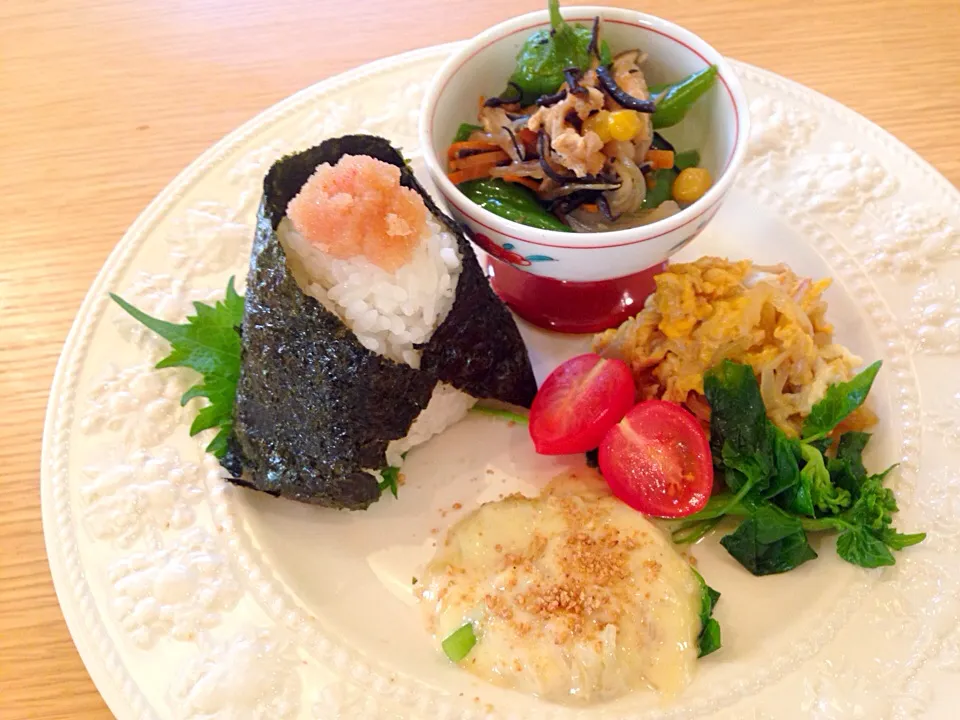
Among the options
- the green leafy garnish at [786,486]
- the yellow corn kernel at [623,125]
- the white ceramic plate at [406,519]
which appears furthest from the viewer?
the yellow corn kernel at [623,125]

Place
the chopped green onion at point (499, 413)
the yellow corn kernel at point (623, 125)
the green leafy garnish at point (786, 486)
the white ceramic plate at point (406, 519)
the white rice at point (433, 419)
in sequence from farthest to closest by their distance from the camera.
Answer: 1. the chopped green onion at point (499, 413)
2. the white rice at point (433, 419)
3. the yellow corn kernel at point (623, 125)
4. the green leafy garnish at point (786, 486)
5. the white ceramic plate at point (406, 519)

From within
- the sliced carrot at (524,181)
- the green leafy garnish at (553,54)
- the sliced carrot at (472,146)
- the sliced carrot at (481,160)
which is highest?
the green leafy garnish at (553,54)

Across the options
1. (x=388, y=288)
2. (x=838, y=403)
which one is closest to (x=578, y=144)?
(x=388, y=288)

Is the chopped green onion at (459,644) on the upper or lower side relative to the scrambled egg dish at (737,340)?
lower

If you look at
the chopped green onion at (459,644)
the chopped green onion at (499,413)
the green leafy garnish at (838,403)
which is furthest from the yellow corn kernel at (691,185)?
the chopped green onion at (459,644)

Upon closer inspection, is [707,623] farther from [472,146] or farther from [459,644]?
[472,146]

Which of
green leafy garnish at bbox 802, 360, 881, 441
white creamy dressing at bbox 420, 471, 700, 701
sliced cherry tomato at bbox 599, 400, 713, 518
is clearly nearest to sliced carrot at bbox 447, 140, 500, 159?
sliced cherry tomato at bbox 599, 400, 713, 518

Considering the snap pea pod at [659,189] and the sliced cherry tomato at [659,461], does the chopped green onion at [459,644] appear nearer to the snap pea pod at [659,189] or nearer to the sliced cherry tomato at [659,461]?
the sliced cherry tomato at [659,461]
